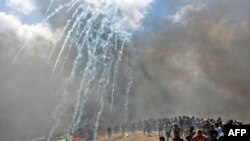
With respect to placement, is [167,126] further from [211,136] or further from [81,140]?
[211,136]

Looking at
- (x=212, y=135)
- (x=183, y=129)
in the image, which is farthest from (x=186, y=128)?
(x=212, y=135)

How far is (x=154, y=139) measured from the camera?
59875 millimetres

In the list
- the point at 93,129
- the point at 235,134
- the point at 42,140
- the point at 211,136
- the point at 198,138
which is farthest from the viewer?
the point at 42,140

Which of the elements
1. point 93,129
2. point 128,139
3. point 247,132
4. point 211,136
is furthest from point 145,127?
point 247,132

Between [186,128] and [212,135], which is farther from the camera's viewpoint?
[186,128]

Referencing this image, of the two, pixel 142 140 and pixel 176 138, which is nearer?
pixel 176 138

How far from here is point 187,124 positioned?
167 feet

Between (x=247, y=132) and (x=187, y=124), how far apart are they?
33941mm

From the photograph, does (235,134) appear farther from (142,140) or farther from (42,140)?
(42,140)

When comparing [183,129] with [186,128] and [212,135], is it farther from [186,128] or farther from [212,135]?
[212,135]

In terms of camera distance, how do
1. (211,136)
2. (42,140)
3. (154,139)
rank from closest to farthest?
(211,136), (154,139), (42,140)

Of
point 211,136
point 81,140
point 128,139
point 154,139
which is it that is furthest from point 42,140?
point 211,136

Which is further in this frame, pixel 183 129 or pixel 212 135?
pixel 183 129

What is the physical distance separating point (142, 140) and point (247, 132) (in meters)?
47.1
